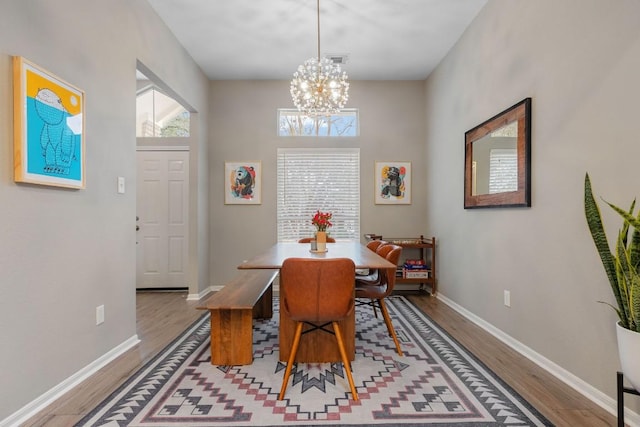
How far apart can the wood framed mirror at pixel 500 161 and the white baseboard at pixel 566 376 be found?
1065mm

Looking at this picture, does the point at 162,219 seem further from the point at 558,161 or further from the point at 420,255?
the point at 558,161

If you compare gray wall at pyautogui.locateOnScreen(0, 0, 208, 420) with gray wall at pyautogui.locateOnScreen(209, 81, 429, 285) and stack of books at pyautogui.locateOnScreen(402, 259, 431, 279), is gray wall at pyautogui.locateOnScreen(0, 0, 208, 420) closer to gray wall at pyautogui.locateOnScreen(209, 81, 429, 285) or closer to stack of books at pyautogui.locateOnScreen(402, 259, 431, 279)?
gray wall at pyautogui.locateOnScreen(209, 81, 429, 285)

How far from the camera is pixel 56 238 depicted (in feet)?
6.57

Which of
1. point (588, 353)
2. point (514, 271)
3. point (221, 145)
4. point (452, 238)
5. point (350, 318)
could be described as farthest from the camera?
point (221, 145)

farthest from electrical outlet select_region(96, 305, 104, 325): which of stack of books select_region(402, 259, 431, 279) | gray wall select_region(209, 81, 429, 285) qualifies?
stack of books select_region(402, 259, 431, 279)

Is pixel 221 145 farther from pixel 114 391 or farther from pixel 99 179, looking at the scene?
pixel 114 391

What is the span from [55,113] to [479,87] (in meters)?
3.38

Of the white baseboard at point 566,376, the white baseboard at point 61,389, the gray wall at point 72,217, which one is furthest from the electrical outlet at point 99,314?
the white baseboard at point 566,376

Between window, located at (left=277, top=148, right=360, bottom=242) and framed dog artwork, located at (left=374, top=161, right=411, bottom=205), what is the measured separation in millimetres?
294

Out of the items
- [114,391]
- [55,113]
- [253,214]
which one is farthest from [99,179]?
[253,214]

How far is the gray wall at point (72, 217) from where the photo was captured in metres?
1.70

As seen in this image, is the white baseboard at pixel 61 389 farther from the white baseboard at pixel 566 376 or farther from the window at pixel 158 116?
the window at pixel 158 116

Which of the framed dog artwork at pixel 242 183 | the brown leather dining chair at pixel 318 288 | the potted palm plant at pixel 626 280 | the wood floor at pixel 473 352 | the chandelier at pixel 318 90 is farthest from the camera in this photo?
the framed dog artwork at pixel 242 183

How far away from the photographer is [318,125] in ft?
16.1
